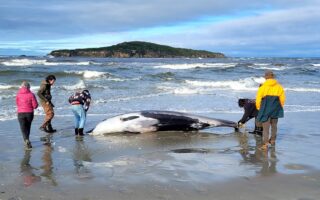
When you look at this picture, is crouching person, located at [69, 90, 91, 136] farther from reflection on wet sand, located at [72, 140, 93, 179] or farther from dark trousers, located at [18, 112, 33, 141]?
dark trousers, located at [18, 112, 33, 141]

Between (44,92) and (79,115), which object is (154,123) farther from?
(44,92)

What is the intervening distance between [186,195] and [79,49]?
180433 millimetres

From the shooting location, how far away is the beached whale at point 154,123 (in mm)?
12633

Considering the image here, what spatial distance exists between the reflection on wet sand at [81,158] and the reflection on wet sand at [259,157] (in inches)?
118

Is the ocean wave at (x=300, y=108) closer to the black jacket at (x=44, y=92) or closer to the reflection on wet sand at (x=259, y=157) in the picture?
the reflection on wet sand at (x=259, y=157)

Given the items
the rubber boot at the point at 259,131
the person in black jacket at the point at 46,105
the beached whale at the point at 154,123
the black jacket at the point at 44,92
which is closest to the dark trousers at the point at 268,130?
the rubber boot at the point at 259,131

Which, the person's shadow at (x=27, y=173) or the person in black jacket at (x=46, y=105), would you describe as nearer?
the person's shadow at (x=27, y=173)

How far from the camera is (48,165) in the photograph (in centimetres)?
876

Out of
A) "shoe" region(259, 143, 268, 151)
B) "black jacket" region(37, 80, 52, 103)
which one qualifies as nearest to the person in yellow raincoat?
"shoe" region(259, 143, 268, 151)

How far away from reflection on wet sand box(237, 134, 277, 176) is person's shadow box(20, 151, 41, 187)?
12.5 feet

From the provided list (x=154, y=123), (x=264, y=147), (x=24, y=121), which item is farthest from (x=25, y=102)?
(x=264, y=147)

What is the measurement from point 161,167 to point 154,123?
13.9ft

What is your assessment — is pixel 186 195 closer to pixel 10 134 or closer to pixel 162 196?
pixel 162 196

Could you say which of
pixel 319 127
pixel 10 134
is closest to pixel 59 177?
pixel 10 134
